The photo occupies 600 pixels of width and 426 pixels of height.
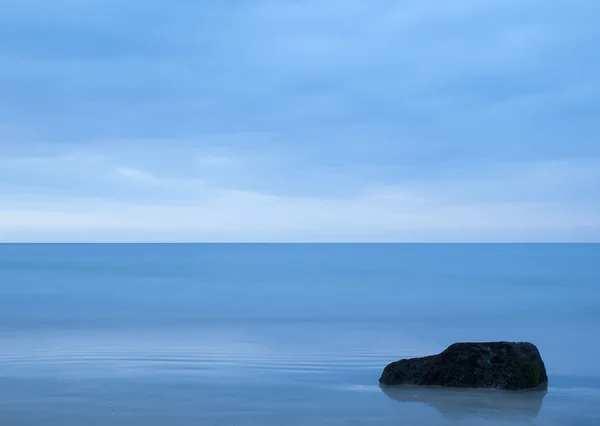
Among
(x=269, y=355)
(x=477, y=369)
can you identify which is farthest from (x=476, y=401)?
(x=269, y=355)

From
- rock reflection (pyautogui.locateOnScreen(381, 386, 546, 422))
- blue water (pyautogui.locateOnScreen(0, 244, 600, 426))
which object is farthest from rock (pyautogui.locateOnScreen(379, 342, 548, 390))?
blue water (pyautogui.locateOnScreen(0, 244, 600, 426))

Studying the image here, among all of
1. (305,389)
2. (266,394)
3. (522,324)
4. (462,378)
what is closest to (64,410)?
(266,394)

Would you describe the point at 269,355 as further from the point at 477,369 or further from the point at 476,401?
the point at 476,401

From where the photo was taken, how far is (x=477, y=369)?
10.2 meters

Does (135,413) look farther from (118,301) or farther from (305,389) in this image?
(118,301)

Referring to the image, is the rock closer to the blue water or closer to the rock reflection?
the rock reflection

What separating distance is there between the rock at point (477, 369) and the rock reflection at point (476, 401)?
0.60 feet

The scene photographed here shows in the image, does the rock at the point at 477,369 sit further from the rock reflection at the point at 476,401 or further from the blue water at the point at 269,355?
the blue water at the point at 269,355

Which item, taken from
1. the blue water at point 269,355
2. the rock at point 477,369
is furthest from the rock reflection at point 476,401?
the rock at point 477,369

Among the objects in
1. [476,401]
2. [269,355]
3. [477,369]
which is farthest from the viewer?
[269,355]

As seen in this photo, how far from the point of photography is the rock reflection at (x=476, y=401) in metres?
8.55

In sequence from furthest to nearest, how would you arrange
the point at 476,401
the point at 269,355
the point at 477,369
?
the point at 269,355 < the point at 477,369 < the point at 476,401

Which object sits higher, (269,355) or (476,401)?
(476,401)

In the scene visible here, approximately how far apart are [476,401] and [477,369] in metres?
0.97
